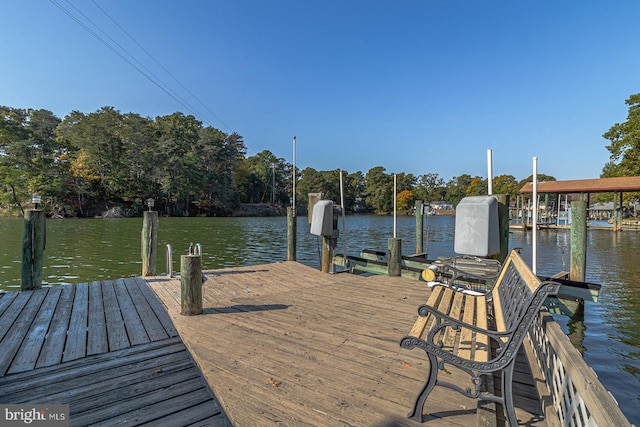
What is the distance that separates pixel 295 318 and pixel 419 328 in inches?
68.3

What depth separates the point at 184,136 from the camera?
4869 centimetres

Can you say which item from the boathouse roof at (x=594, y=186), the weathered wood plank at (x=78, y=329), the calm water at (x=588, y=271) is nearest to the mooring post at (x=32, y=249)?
the weathered wood plank at (x=78, y=329)

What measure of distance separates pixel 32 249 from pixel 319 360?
193 inches

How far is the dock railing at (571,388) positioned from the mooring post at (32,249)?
20.2ft

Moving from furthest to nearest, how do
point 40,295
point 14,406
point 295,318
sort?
point 40,295
point 295,318
point 14,406

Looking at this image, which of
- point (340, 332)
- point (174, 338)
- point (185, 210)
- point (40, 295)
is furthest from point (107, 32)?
point (185, 210)

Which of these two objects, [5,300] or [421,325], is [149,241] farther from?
[421,325]

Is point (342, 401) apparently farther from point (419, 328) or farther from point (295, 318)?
point (295, 318)

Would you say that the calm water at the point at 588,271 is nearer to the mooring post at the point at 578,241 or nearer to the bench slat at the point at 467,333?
the mooring post at the point at 578,241

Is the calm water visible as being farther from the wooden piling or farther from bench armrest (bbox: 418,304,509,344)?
the wooden piling

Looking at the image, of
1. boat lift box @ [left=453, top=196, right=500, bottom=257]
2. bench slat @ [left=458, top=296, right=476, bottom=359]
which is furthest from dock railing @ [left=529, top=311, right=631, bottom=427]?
boat lift box @ [left=453, top=196, right=500, bottom=257]

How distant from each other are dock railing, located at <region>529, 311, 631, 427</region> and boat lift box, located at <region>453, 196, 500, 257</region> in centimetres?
163

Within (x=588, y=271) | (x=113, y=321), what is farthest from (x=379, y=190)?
(x=113, y=321)

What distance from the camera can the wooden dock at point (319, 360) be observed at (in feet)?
5.98
